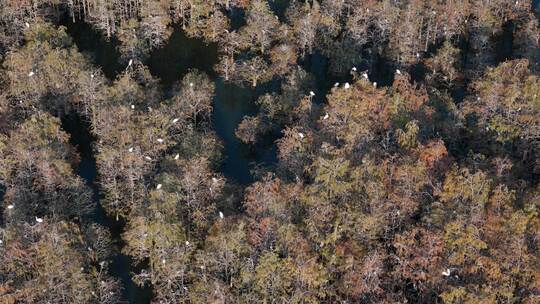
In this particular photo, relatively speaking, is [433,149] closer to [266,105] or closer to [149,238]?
[266,105]

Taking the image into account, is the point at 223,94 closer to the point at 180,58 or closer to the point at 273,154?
the point at 180,58

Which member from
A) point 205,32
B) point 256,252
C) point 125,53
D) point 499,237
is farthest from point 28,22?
point 499,237

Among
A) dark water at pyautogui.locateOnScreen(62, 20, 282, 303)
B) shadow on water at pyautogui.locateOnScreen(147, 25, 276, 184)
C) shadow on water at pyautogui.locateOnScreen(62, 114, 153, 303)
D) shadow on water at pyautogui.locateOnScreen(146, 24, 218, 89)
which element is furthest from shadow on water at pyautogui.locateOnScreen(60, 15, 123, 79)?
shadow on water at pyautogui.locateOnScreen(62, 114, 153, 303)

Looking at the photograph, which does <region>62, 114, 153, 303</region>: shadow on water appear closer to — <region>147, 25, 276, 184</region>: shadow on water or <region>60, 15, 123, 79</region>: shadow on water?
<region>60, 15, 123, 79</region>: shadow on water

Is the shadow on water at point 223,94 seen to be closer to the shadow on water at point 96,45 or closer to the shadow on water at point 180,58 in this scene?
the shadow on water at point 180,58

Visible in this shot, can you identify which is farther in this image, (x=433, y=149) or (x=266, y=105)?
(x=266, y=105)

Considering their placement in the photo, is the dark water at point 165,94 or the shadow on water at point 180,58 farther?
the shadow on water at point 180,58

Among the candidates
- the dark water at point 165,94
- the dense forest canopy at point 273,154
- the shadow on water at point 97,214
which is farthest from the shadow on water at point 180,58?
the shadow on water at point 97,214
